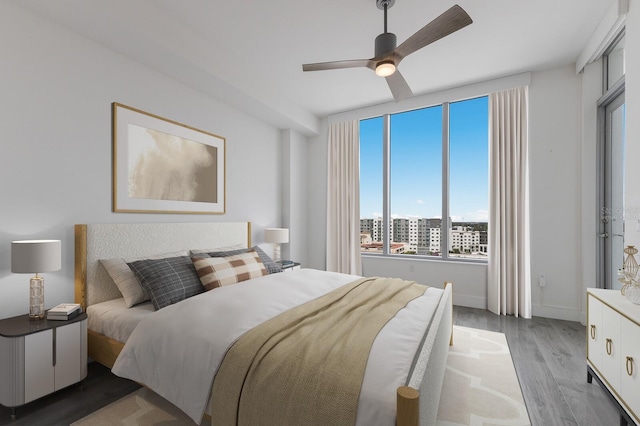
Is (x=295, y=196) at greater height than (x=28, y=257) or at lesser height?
greater

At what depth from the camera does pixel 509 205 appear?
377cm

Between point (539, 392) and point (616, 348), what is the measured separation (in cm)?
58

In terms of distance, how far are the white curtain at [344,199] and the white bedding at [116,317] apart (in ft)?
10.0

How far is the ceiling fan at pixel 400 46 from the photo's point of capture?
5.92 ft

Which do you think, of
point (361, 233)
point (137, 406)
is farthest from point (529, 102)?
point (137, 406)

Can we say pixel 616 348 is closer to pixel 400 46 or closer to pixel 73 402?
pixel 400 46

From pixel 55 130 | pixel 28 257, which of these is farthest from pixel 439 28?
pixel 28 257

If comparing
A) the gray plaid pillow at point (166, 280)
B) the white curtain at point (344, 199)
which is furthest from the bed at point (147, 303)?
the white curtain at point (344, 199)

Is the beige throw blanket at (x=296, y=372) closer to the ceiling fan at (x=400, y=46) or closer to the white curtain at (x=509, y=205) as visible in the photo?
the ceiling fan at (x=400, y=46)

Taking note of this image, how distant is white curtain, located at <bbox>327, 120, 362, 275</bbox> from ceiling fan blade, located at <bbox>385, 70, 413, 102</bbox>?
218cm

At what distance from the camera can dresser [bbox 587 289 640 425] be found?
1615 mm

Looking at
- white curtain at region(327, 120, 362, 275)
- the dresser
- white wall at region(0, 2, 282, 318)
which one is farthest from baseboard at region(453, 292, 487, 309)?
white wall at region(0, 2, 282, 318)

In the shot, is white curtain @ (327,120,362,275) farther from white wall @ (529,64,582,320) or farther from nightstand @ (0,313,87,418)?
nightstand @ (0,313,87,418)

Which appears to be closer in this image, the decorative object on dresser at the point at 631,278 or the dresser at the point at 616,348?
the dresser at the point at 616,348
